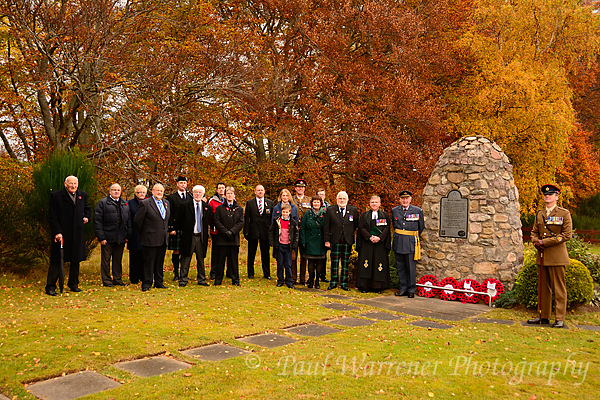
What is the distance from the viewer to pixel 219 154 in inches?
720

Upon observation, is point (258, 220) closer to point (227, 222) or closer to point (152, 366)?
point (227, 222)

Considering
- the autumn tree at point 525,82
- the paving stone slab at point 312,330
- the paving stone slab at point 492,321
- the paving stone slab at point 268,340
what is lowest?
the paving stone slab at point 492,321

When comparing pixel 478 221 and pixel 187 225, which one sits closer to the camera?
pixel 478 221

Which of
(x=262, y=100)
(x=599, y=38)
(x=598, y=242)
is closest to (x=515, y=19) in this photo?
(x=599, y=38)

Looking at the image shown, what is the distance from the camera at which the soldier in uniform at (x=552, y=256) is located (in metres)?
6.54

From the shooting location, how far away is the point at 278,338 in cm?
536

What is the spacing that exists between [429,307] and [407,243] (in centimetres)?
146

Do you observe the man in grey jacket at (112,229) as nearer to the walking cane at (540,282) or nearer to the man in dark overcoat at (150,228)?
the man in dark overcoat at (150,228)

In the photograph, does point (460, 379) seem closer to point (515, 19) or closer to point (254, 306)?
point (254, 306)

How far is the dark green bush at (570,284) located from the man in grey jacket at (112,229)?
6907mm

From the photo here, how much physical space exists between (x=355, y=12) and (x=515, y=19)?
690cm

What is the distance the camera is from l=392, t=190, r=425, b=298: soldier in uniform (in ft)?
29.1

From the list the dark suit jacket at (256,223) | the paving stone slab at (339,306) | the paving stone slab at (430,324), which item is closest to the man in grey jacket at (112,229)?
the dark suit jacket at (256,223)

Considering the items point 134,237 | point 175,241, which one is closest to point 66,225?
point 134,237
